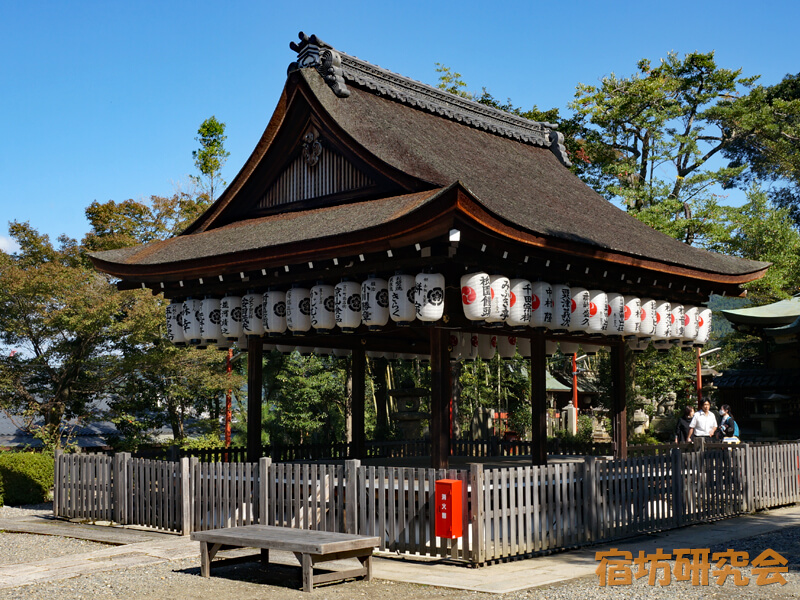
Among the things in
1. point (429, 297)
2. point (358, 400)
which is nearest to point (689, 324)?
point (358, 400)

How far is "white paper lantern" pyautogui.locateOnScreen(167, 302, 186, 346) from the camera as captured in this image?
1683 cm

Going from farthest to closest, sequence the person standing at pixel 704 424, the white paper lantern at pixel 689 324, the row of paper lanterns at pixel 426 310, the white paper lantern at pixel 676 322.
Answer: the person standing at pixel 704 424, the white paper lantern at pixel 689 324, the white paper lantern at pixel 676 322, the row of paper lanterns at pixel 426 310

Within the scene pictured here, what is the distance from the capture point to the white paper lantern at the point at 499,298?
498 inches

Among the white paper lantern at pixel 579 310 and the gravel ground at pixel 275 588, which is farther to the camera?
the white paper lantern at pixel 579 310

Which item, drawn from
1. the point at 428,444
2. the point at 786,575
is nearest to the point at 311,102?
the point at 428,444

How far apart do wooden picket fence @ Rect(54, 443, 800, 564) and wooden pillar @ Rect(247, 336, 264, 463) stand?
2329mm

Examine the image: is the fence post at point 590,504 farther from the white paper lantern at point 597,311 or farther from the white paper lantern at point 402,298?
the white paper lantern at point 402,298

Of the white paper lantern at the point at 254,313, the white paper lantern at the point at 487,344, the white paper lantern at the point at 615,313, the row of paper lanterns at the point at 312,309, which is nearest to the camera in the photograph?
the row of paper lanterns at the point at 312,309

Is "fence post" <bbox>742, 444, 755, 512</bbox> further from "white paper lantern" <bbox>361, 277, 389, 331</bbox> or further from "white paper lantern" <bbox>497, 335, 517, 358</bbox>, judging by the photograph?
"white paper lantern" <bbox>361, 277, 389, 331</bbox>

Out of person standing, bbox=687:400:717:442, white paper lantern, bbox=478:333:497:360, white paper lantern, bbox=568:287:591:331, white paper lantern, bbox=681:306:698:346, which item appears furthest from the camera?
person standing, bbox=687:400:717:442

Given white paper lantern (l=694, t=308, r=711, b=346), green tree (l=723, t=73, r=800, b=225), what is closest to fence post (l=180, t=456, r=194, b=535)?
white paper lantern (l=694, t=308, r=711, b=346)

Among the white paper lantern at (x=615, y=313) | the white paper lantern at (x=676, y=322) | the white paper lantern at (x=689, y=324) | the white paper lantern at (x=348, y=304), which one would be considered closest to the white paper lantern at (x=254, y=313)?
the white paper lantern at (x=348, y=304)

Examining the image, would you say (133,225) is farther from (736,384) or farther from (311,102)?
(736,384)

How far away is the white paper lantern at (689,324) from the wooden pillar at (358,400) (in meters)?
7.01
